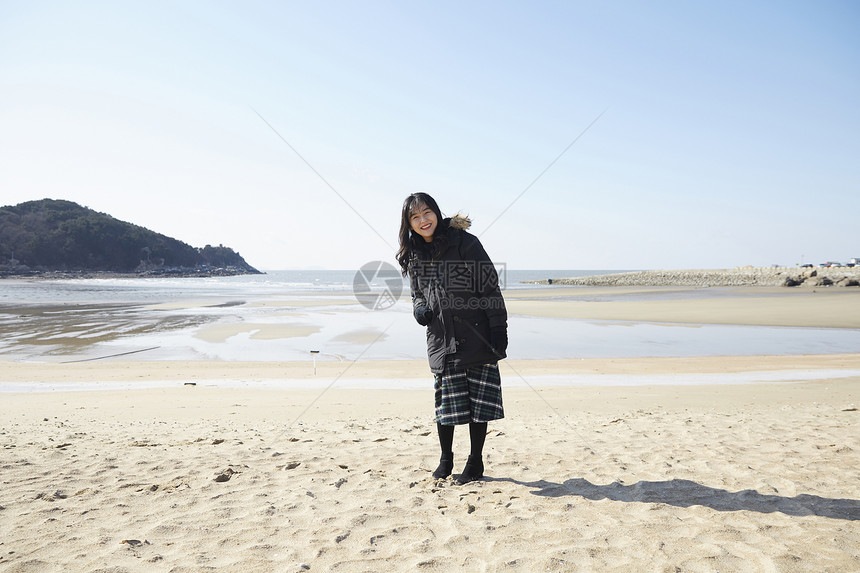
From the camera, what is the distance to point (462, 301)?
3480mm

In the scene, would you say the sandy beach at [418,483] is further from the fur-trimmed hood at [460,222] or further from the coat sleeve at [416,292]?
the fur-trimmed hood at [460,222]

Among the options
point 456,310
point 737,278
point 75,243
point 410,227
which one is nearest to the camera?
point 456,310

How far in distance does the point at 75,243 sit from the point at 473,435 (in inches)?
4888

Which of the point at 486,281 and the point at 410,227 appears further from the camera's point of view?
the point at 410,227

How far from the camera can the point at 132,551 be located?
2.62 m

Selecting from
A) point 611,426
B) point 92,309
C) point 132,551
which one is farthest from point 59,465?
point 92,309

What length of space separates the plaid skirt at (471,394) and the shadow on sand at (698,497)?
661mm

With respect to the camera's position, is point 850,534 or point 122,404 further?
point 122,404

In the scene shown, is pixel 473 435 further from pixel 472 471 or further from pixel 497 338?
pixel 497 338

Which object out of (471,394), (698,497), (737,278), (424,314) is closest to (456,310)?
(424,314)

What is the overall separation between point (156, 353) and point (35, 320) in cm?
1146

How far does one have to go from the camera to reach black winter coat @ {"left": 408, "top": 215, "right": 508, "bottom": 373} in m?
3.42

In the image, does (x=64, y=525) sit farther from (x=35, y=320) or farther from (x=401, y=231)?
(x=35, y=320)

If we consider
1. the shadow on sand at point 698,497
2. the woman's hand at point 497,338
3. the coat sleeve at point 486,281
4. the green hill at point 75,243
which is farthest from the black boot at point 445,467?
the green hill at point 75,243
